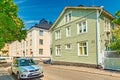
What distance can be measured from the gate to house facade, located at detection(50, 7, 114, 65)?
833mm

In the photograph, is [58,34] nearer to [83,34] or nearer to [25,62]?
[83,34]

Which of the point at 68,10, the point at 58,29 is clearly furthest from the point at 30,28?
the point at 68,10

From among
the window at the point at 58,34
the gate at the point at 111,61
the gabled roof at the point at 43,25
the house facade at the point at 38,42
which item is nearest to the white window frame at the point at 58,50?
the window at the point at 58,34

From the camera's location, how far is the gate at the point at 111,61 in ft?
64.2

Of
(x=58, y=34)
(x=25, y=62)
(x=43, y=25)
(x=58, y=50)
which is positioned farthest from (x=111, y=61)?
(x=43, y=25)

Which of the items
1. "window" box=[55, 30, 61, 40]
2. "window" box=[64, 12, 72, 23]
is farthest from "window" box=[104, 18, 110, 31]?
"window" box=[55, 30, 61, 40]

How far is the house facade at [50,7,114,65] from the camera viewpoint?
2350 centimetres

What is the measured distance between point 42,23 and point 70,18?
28325mm

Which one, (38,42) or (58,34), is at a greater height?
(58,34)

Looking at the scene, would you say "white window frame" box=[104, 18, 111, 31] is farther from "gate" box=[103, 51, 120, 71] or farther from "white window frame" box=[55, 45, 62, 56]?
"white window frame" box=[55, 45, 62, 56]

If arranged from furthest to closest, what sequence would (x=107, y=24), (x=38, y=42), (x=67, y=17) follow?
(x=38, y=42)
(x=67, y=17)
(x=107, y=24)

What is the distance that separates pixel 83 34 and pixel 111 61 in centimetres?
643

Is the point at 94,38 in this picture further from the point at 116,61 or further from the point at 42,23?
the point at 42,23

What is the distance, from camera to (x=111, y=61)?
20.5 m
